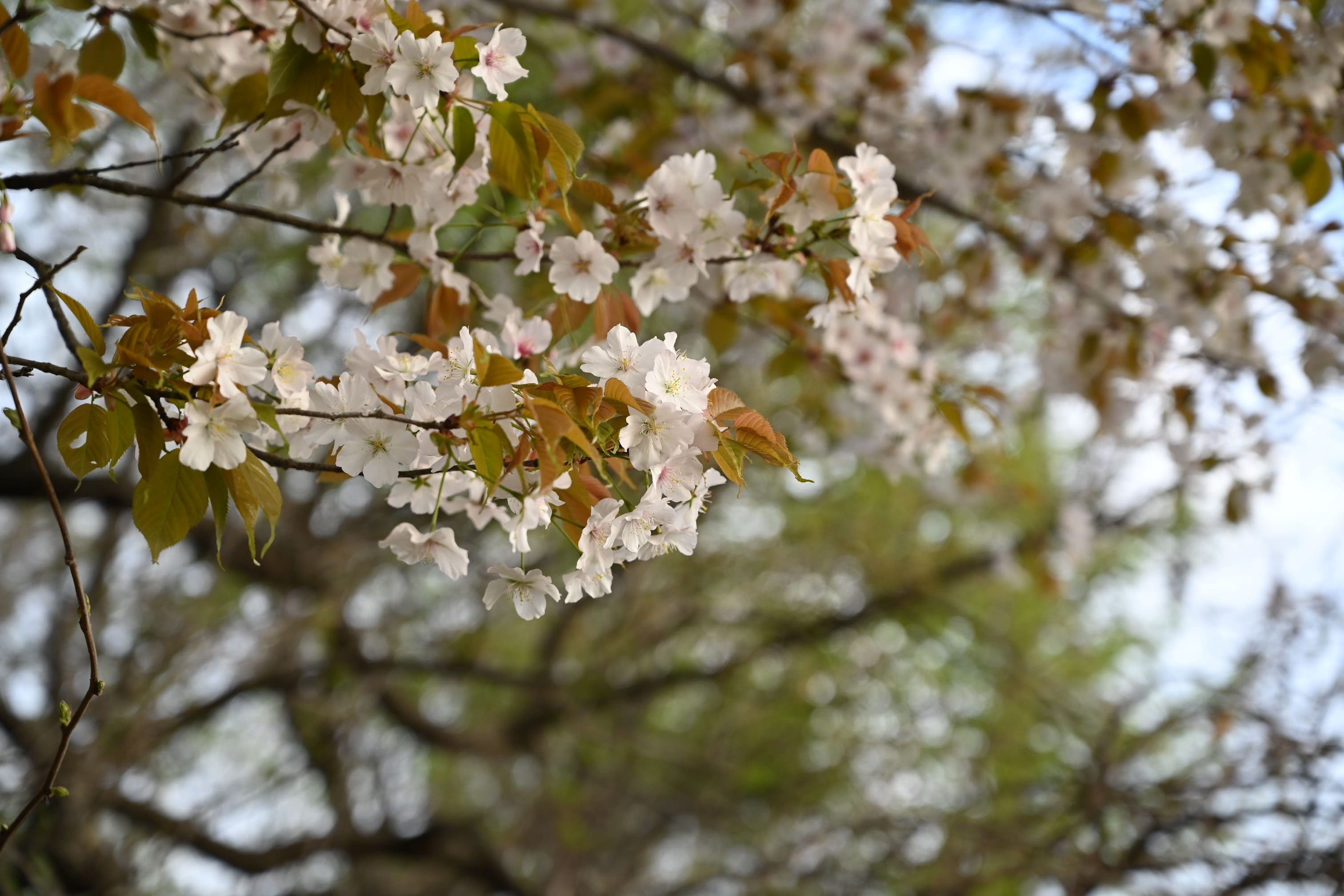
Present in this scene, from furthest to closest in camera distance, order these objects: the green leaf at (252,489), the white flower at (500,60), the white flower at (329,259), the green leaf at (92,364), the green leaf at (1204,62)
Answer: the green leaf at (1204,62), the white flower at (329,259), the white flower at (500,60), the green leaf at (252,489), the green leaf at (92,364)

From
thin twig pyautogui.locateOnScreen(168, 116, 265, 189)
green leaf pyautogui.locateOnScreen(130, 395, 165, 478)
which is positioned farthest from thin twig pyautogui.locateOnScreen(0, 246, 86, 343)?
thin twig pyautogui.locateOnScreen(168, 116, 265, 189)

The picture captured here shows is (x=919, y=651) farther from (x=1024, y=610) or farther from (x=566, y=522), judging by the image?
(x=566, y=522)

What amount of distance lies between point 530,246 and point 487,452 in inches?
15.8

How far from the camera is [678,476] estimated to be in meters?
0.84

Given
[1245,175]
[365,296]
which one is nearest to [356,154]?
[365,296]

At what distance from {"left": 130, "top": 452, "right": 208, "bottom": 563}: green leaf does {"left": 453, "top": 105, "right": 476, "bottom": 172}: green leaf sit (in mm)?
412

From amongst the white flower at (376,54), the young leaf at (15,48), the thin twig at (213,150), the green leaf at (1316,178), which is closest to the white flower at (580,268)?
the white flower at (376,54)

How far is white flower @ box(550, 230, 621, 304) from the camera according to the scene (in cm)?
107

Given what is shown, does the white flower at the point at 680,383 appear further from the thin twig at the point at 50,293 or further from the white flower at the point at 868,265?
the thin twig at the point at 50,293

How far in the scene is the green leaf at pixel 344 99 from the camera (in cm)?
101

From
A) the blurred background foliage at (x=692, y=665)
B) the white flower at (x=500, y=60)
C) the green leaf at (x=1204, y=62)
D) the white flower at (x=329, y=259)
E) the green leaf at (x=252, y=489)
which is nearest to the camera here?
the green leaf at (x=252, y=489)

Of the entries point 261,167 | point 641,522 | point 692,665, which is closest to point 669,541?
point 641,522

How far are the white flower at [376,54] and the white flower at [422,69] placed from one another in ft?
0.06

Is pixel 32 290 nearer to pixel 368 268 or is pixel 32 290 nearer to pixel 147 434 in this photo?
pixel 147 434
